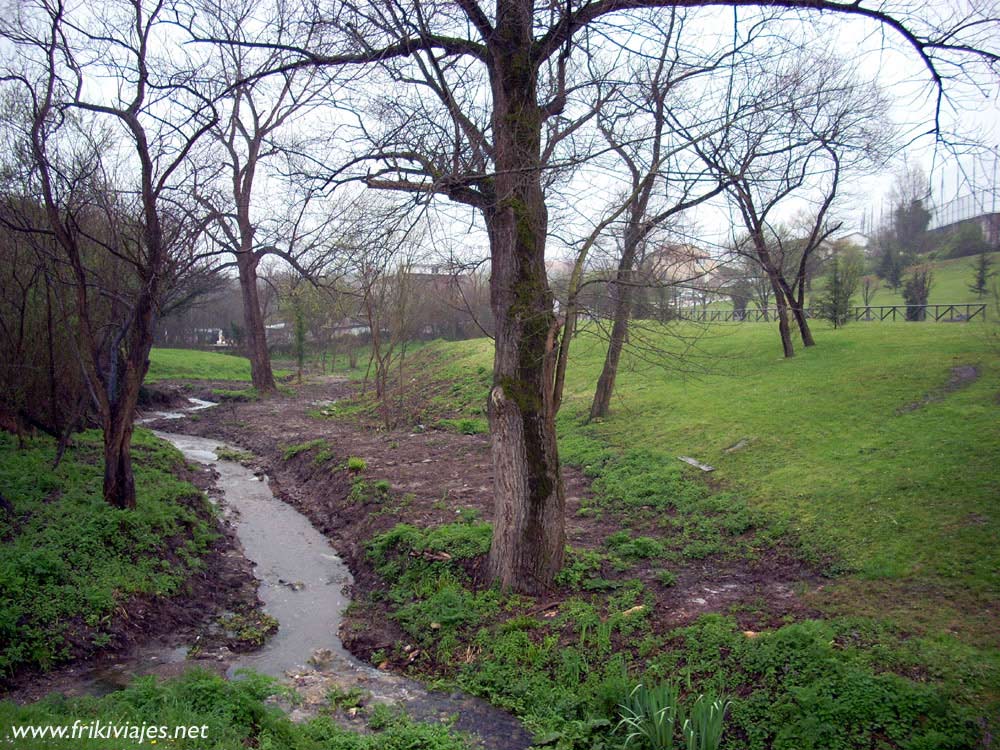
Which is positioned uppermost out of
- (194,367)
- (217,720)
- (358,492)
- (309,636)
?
(194,367)

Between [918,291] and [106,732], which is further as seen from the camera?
[918,291]

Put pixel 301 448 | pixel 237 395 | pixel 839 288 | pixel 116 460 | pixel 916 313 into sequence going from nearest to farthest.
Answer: pixel 116 460, pixel 301 448, pixel 839 288, pixel 237 395, pixel 916 313

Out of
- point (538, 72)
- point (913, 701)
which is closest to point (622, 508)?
point (913, 701)

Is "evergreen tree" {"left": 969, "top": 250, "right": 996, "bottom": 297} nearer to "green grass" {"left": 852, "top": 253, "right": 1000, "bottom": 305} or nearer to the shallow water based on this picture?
"green grass" {"left": 852, "top": 253, "right": 1000, "bottom": 305}

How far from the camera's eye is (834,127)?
13289mm

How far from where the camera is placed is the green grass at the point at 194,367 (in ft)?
105

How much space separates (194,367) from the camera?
34375mm

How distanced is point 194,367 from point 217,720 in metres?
32.9

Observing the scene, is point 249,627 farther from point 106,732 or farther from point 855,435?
point 855,435

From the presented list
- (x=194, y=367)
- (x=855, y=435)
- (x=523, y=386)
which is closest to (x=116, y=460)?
(x=523, y=386)

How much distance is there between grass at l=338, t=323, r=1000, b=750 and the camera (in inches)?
197

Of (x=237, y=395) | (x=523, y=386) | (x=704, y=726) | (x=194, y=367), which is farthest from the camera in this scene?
(x=194, y=367)

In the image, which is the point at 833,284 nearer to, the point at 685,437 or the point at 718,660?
the point at 685,437

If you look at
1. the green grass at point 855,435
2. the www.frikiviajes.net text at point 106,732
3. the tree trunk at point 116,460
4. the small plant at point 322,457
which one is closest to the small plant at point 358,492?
the small plant at point 322,457
